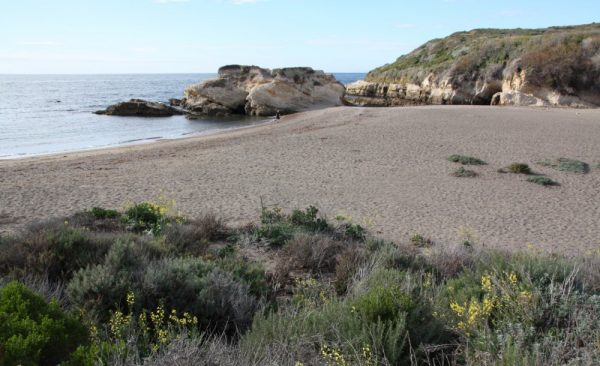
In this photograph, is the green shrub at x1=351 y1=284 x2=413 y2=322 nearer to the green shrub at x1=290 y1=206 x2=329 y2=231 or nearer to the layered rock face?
the green shrub at x1=290 y1=206 x2=329 y2=231

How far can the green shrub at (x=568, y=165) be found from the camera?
15.4 metres

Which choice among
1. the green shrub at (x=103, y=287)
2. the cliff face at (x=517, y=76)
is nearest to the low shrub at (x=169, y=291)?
the green shrub at (x=103, y=287)

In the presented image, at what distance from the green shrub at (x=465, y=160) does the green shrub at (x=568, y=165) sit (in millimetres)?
1966

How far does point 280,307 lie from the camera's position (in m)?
4.62

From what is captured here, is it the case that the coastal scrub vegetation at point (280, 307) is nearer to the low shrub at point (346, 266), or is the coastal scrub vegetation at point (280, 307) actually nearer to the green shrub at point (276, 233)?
the low shrub at point (346, 266)

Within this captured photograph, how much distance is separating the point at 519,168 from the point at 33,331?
14511mm

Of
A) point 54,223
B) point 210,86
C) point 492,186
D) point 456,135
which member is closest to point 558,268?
point 54,223

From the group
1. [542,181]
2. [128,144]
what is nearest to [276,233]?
[542,181]

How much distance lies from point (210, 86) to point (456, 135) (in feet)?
82.7

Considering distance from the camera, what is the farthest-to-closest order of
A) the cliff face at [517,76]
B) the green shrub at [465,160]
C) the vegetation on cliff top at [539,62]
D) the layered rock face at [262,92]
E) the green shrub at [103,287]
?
Answer: the layered rock face at [262,92], the vegetation on cliff top at [539,62], the cliff face at [517,76], the green shrub at [465,160], the green shrub at [103,287]

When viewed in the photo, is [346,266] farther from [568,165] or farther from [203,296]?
[568,165]

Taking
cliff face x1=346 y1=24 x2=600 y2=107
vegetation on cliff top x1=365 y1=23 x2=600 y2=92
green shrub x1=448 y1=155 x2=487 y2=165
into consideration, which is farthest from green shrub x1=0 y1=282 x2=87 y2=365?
vegetation on cliff top x1=365 y1=23 x2=600 y2=92

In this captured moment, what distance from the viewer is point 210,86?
4228cm

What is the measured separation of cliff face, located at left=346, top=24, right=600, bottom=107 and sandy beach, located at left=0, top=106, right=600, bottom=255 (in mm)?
14949
